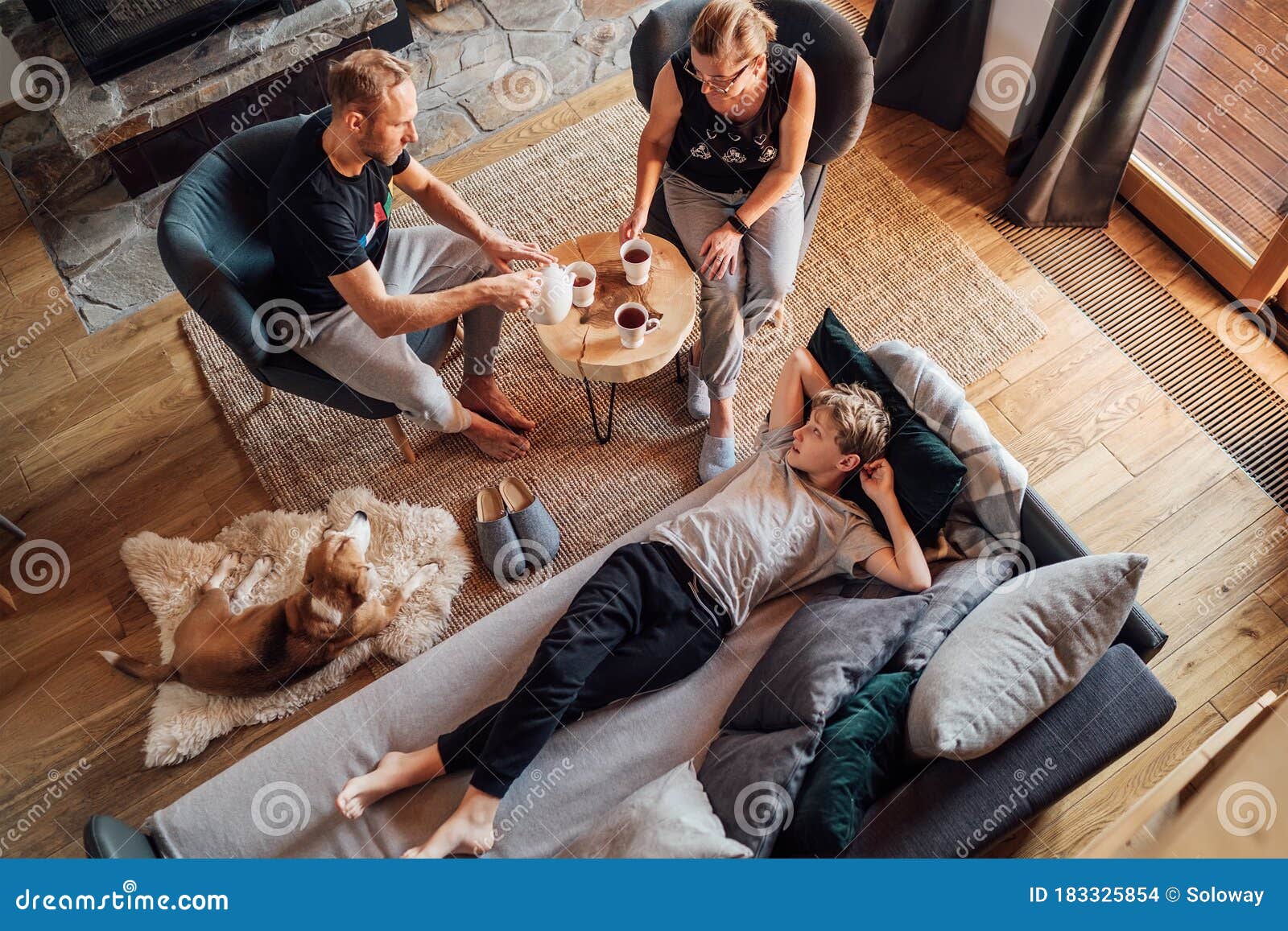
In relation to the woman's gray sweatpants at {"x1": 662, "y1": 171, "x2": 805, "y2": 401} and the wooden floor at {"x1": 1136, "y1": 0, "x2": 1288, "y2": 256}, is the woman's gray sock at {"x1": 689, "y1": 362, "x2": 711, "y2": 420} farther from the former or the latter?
the wooden floor at {"x1": 1136, "y1": 0, "x2": 1288, "y2": 256}

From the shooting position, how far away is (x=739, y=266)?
2594 mm

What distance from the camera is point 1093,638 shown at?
1.75 m

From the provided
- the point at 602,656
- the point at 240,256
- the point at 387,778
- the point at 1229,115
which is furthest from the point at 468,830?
the point at 1229,115

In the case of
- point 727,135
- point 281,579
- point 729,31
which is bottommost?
point 281,579

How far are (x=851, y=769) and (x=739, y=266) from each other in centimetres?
141

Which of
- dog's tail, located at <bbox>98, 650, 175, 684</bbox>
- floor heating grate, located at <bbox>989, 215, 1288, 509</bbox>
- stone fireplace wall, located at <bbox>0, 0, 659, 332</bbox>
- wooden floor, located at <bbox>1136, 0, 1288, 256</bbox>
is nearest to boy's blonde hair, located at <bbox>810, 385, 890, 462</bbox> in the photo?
floor heating grate, located at <bbox>989, 215, 1288, 509</bbox>

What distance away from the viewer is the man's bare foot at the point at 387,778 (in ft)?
6.16

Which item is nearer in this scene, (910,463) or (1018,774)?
(1018,774)

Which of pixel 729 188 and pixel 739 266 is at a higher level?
pixel 729 188

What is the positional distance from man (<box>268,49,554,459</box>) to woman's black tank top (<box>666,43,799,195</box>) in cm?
50

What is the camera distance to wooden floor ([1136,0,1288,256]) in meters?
2.80

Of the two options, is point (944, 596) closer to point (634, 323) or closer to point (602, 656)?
point (602, 656)

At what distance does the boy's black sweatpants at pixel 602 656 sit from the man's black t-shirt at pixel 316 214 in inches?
38.3

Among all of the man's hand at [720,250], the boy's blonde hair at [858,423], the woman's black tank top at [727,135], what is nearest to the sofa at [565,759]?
the boy's blonde hair at [858,423]
